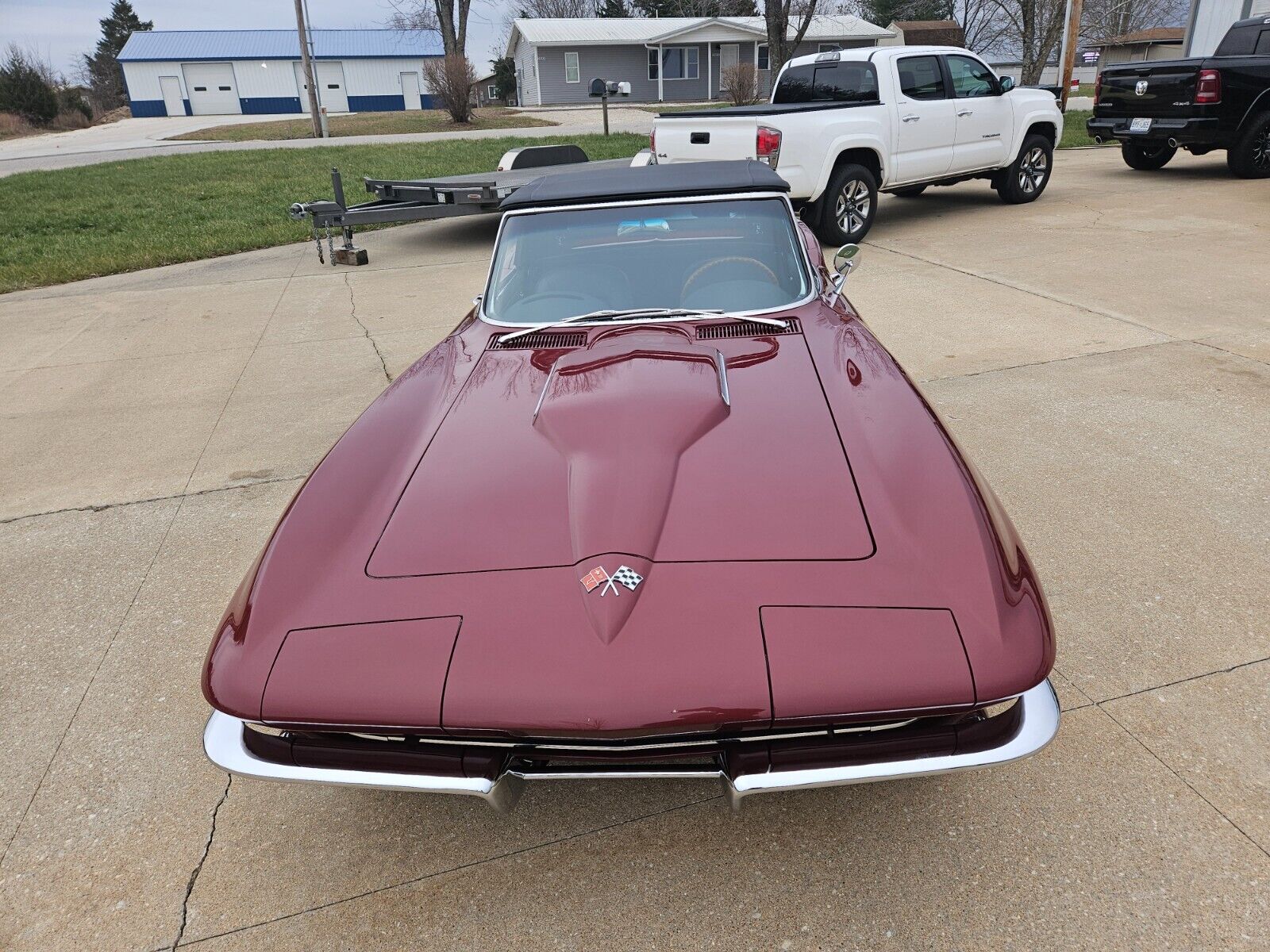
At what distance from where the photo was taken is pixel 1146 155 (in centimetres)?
1209

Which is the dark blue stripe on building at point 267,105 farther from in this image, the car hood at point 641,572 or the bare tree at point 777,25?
the car hood at point 641,572

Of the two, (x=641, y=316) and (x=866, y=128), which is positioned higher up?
(x=866, y=128)

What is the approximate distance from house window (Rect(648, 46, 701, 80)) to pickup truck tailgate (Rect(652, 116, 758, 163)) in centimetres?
3663

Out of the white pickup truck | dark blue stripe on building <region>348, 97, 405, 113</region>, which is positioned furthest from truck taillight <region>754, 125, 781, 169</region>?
dark blue stripe on building <region>348, 97, 405, 113</region>

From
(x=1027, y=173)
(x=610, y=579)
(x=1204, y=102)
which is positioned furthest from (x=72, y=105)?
(x=610, y=579)

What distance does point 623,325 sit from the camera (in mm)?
3043

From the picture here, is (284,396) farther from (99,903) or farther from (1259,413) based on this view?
(1259,413)

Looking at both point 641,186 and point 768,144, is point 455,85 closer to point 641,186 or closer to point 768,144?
point 768,144

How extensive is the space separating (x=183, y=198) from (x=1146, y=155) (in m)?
14.9

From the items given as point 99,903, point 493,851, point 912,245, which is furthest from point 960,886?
point 912,245

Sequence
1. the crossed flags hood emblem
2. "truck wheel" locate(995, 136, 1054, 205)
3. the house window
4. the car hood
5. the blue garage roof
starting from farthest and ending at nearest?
the blue garage roof, the house window, "truck wheel" locate(995, 136, 1054, 205), the crossed flags hood emblem, the car hood

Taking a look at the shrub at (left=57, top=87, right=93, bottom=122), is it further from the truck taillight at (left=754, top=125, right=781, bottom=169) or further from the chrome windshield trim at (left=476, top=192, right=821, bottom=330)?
the chrome windshield trim at (left=476, top=192, right=821, bottom=330)

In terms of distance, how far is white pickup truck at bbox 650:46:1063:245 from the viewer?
26.5ft

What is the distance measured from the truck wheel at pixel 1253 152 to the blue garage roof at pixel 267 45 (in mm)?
51429
